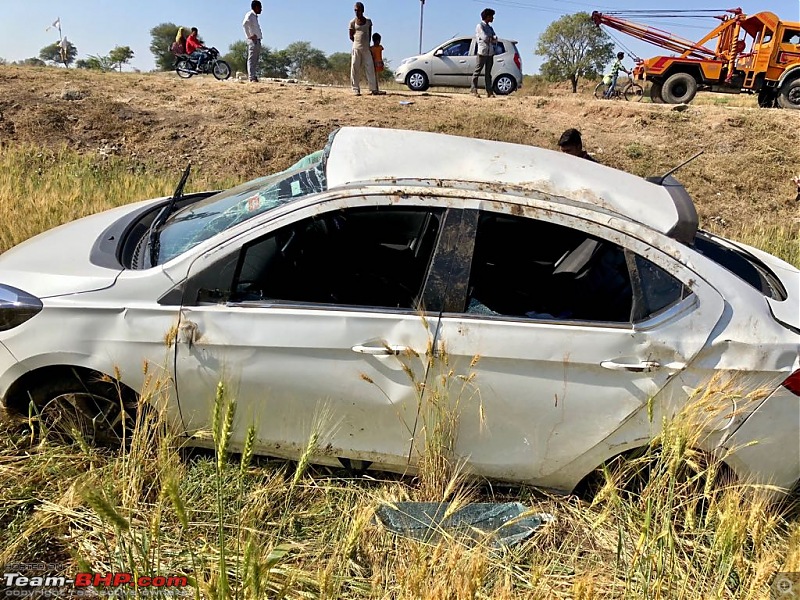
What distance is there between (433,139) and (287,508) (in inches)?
77.4

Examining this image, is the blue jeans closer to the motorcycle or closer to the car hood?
the motorcycle

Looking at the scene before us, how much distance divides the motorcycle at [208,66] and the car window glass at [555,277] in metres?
14.9

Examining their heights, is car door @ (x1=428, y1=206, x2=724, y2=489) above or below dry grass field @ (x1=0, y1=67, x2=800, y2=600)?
above

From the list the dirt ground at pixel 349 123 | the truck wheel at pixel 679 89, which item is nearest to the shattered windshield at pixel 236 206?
the dirt ground at pixel 349 123

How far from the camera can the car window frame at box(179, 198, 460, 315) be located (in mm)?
2434

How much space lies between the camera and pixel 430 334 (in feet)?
7.77

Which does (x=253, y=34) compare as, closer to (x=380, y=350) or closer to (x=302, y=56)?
(x=380, y=350)

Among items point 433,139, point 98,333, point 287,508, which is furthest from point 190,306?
point 433,139

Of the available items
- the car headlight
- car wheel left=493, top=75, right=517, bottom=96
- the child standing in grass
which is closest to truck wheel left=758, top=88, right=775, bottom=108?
car wheel left=493, top=75, right=517, bottom=96

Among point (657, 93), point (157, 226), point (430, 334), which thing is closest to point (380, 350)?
point (430, 334)

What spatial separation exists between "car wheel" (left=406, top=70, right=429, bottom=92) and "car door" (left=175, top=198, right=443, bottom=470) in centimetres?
1494

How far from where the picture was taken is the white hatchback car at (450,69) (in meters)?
16.0

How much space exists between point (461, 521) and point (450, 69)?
15.8 metres

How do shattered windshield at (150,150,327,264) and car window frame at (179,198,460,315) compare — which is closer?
car window frame at (179,198,460,315)
